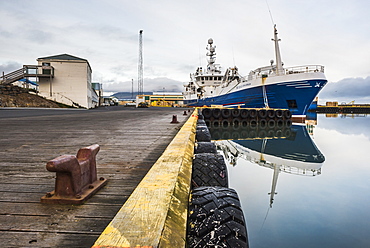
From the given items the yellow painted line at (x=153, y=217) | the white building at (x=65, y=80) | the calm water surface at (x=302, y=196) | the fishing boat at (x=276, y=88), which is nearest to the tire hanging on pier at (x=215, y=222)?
the yellow painted line at (x=153, y=217)

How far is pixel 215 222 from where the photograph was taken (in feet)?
4.75

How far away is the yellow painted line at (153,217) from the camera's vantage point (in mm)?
1003

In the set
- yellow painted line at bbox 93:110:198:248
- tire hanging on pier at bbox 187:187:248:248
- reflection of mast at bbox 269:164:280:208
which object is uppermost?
yellow painted line at bbox 93:110:198:248

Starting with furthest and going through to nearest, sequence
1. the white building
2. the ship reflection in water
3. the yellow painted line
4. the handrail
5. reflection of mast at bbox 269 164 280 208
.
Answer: the white building, the handrail, the ship reflection in water, reflection of mast at bbox 269 164 280 208, the yellow painted line

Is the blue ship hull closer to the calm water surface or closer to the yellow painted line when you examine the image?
the calm water surface

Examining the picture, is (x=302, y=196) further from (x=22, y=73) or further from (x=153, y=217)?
(x=22, y=73)

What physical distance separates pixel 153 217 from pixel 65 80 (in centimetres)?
3478

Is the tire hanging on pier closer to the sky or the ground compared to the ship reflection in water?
closer to the sky

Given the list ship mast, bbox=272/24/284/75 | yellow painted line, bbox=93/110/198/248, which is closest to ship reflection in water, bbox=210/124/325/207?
yellow painted line, bbox=93/110/198/248

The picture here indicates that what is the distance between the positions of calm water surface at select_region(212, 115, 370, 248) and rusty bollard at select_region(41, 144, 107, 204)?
2493mm

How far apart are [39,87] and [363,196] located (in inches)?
1368

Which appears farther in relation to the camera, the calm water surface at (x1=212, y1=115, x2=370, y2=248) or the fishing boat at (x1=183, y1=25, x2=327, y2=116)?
the fishing boat at (x1=183, y1=25, x2=327, y2=116)

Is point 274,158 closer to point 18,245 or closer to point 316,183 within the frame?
point 316,183

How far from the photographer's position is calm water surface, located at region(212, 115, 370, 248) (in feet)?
11.3
